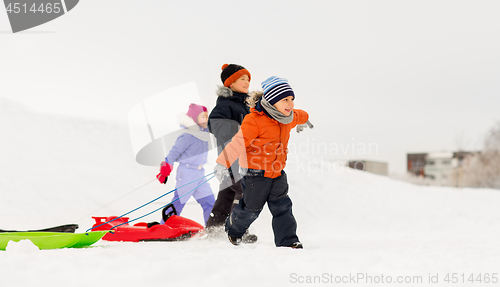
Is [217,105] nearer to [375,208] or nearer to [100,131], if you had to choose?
[375,208]

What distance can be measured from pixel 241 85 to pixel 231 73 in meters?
0.16

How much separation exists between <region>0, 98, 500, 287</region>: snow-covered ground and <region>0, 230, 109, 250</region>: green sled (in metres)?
0.19

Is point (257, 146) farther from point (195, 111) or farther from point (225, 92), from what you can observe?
point (195, 111)

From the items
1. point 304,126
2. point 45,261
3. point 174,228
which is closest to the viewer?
point 45,261

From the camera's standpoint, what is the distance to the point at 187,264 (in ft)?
6.62

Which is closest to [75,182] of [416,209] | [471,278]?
[471,278]

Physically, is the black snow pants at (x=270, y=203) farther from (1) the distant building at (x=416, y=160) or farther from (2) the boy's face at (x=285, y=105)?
(1) the distant building at (x=416, y=160)

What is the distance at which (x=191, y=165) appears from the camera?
185 inches

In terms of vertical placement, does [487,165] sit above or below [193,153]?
below

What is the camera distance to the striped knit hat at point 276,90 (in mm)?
3092

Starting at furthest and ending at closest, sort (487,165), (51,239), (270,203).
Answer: (487,165) → (270,203) → (51,239)

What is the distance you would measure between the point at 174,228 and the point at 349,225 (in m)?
4.75

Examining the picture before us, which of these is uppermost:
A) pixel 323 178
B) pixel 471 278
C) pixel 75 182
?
pixel 471 278

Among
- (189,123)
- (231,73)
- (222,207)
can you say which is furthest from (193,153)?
(231,73)
